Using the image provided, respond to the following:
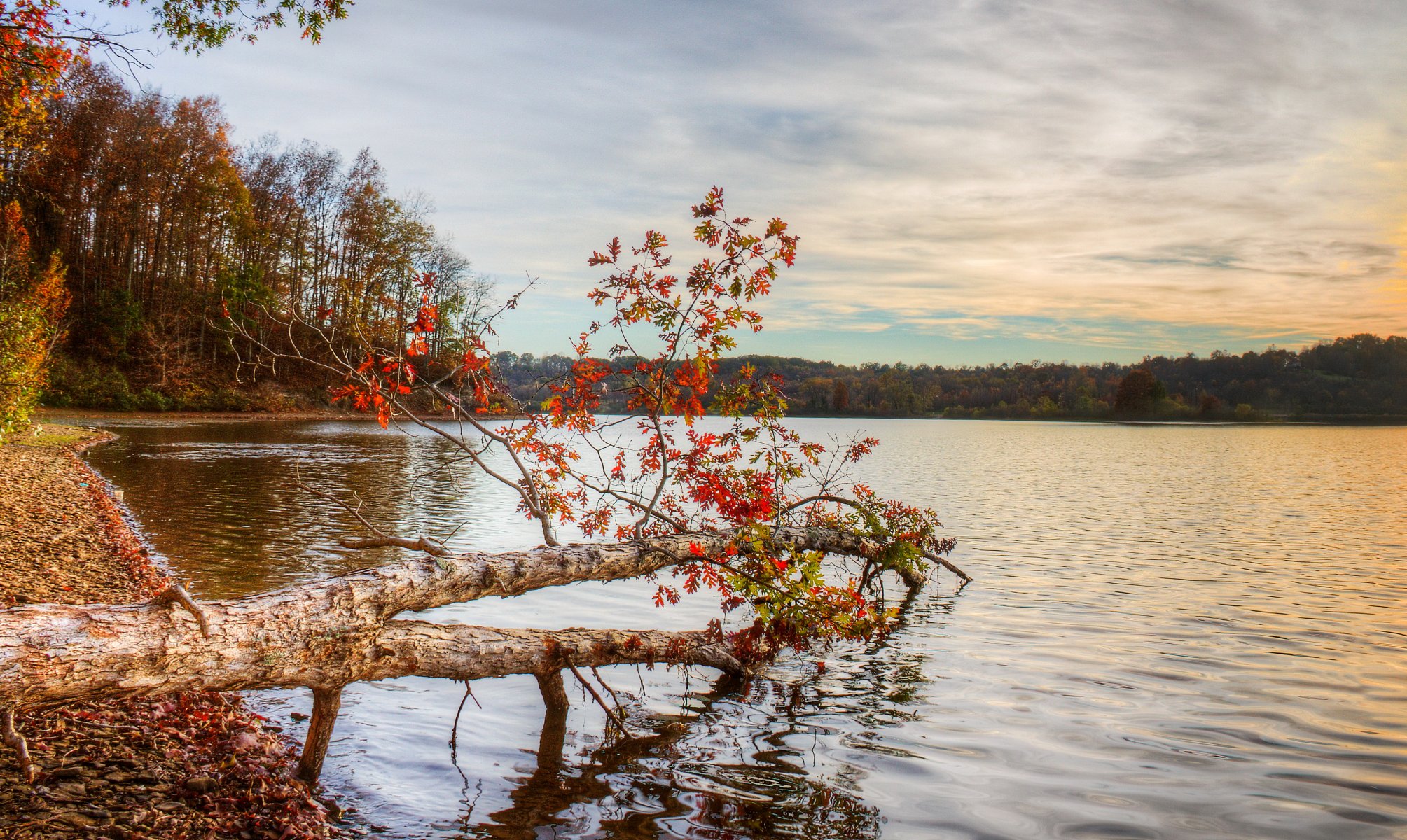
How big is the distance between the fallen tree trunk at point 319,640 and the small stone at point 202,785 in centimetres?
65


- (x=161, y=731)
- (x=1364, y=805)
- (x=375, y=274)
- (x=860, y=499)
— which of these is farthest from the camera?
(x=375, y=274)

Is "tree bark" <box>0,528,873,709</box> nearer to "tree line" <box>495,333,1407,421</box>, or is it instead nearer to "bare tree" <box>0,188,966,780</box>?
"bare tree" <box>0,188,966,780</box>

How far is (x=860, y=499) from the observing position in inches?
427

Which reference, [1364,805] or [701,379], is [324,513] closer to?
[701,379]

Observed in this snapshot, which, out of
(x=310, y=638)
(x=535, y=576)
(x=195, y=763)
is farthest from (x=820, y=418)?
(x=310, y=638)

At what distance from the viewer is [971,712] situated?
22.9 feet

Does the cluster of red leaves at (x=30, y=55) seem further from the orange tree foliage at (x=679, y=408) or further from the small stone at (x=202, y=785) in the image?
the small stone at (x=202, y=785)

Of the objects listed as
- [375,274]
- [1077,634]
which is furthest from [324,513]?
[375,274]

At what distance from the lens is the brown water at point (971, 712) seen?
505cm

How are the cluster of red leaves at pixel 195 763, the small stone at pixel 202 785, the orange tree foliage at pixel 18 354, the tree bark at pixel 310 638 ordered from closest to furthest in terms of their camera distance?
the tree bark at pixel 310 638 → the cluster of red leaves at pixel 195 763 → the small stone at pixel 202 785 → the orange tree foliage at pixel 18 354

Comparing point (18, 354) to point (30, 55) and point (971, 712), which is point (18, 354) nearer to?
point (30, 55)

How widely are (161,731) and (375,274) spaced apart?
193ft

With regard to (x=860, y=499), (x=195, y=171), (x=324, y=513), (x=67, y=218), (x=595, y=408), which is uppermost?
(x=195, y=171)

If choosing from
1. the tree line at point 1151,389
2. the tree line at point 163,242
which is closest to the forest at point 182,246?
the tree line at point 163,242
